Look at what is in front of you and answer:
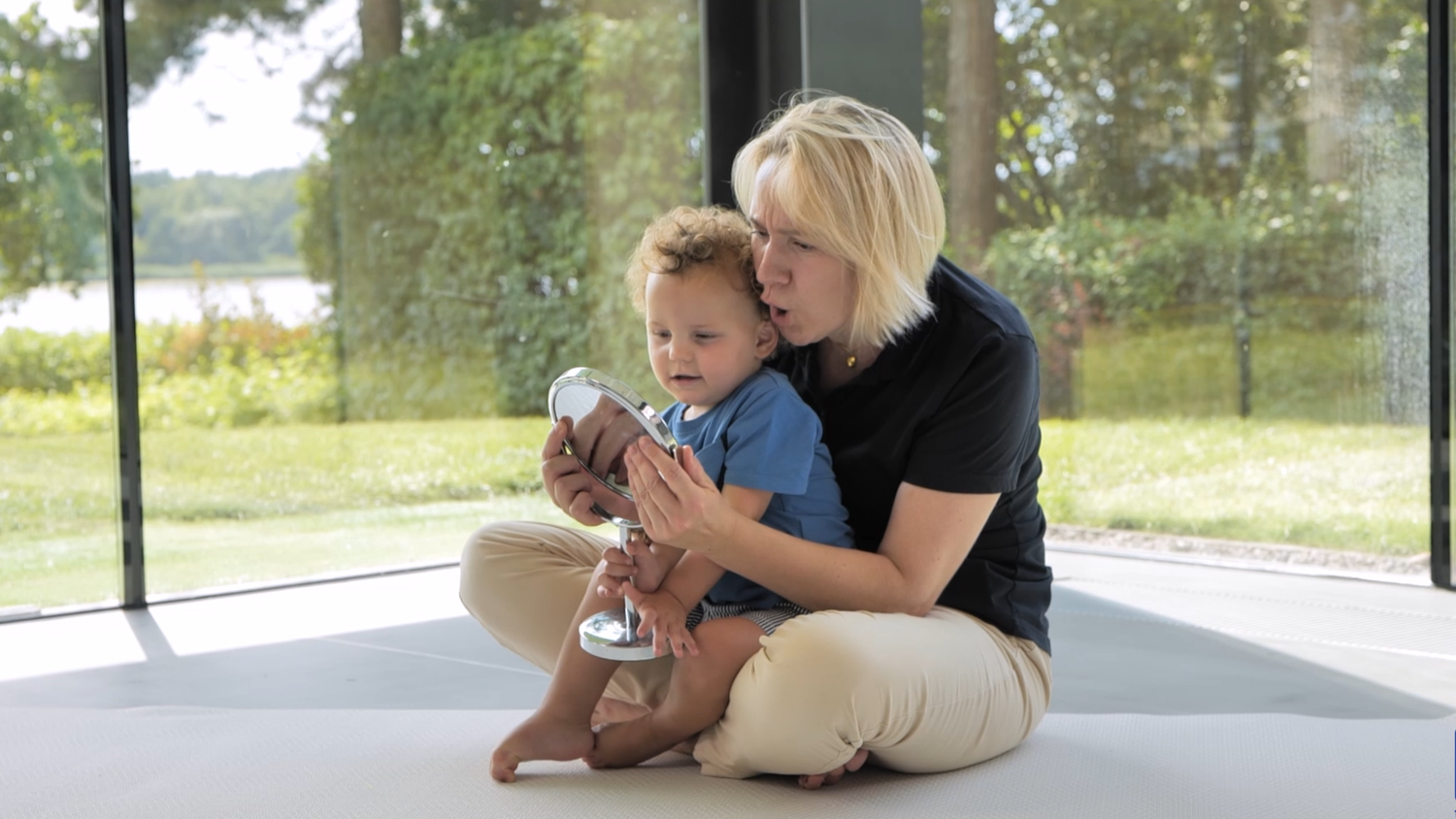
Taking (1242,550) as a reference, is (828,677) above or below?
above

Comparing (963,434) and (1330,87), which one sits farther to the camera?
(1330,87)

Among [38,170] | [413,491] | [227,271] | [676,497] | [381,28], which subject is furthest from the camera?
[413,491]

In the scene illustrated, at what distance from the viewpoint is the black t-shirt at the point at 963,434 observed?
1.66 metres

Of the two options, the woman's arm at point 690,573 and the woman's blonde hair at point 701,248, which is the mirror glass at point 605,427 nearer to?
the woman's arm at point 690,573

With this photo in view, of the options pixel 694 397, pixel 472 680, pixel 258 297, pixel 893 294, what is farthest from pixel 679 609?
pixel 258 297

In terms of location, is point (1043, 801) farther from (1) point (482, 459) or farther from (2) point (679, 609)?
(1) point (482, 459)

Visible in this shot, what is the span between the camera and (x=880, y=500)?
1777 mm

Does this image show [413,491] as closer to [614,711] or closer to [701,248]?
[614,711]

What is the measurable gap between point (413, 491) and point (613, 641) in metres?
2.51

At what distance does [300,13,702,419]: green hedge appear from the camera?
382cm

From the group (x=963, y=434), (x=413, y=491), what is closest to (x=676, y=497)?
(x=963, y=434)

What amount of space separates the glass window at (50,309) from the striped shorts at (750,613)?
2.24 metres

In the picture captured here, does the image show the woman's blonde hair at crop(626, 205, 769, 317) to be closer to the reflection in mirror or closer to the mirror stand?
the reflection in mirror

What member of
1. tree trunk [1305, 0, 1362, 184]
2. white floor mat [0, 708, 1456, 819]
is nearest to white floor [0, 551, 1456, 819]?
white floor mat [0, 708, 1456, 819]
